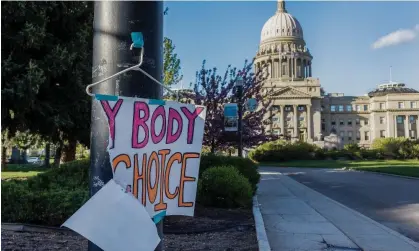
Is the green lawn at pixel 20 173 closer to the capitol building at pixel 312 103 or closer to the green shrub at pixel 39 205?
the green shrub at pixel 39 205

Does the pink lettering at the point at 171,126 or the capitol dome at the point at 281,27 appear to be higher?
the capitol dome at the point at 281,27

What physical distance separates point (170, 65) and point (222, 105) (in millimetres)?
5228

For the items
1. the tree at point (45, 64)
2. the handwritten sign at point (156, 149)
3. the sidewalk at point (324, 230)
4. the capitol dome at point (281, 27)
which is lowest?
the sidewalk at point (324, 230)

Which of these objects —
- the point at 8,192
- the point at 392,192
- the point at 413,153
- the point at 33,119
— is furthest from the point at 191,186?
the point at 413,153

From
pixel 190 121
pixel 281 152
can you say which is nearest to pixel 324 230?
pixel 190 121

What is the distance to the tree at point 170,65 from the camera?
23.8m

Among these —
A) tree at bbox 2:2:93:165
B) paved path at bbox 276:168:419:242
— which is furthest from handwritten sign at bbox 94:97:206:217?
tree at bbox 2:2:93:165

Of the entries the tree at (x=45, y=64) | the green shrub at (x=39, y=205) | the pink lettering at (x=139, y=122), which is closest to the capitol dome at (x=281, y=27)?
the tree at (x=45, y=64)

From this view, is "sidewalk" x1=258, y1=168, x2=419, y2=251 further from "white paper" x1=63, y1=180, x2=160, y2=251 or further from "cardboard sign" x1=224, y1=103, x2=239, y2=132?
"white paper" x1=63, y1=180, x2=160, y2=251

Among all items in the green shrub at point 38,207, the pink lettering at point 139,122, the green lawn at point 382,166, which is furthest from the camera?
the green lawn at point 382,166

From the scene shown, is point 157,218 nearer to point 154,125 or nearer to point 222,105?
point 154,125

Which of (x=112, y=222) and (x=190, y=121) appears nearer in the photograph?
(x=112, y=222)

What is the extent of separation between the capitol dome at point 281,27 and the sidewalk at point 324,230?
11732 cm

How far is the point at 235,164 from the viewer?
13703mm
